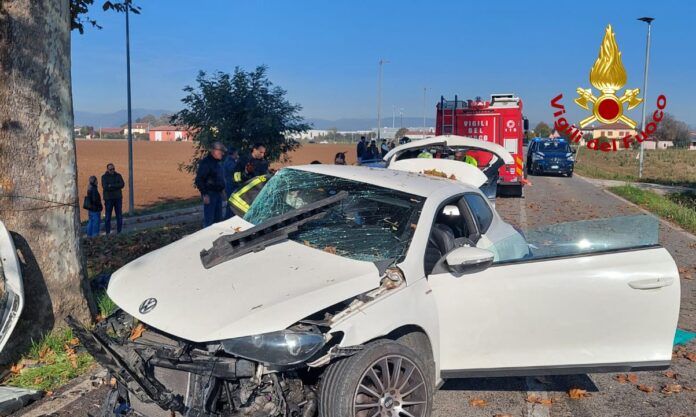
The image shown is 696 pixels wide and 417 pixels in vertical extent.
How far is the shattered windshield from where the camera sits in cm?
404

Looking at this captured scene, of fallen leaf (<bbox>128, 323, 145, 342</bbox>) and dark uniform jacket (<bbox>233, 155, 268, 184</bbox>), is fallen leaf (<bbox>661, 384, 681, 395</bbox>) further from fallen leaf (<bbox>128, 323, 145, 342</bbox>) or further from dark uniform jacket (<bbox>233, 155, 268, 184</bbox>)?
dark uniform jacket (<bbox>233, 155, 268, 184</bbox>)

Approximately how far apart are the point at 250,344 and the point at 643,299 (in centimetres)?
255

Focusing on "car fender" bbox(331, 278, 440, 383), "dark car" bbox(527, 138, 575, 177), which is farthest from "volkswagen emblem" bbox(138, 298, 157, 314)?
"dark car" bbox(527, 138, 575, 177)

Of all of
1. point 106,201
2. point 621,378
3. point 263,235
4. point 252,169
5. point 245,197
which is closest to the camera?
point 263,235

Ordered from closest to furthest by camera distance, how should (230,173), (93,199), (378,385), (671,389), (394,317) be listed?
(378,385) < (394,317) < (671,389) < (230,173) < (93,199)

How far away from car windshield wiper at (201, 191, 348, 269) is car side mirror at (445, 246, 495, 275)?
1038mm

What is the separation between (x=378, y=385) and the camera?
3297mm

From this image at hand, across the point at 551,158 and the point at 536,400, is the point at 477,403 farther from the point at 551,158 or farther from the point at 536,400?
the point at 551,158

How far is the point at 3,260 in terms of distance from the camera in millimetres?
4500

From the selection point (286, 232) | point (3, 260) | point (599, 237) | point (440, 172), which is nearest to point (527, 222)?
point (440, 172)

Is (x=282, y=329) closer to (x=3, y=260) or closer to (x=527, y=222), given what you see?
(x=3, y=260)

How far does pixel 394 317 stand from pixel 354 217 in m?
1.09

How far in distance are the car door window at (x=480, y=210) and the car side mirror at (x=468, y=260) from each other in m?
1.13

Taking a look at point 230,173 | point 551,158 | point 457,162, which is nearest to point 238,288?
point 457,162
